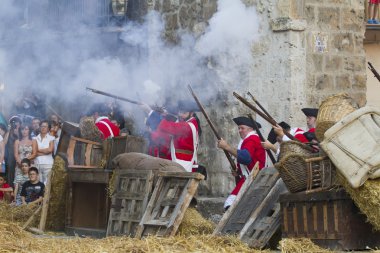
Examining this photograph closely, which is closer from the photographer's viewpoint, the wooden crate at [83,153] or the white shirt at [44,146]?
the wooden crate at [83,153]

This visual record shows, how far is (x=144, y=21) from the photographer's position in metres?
15.4

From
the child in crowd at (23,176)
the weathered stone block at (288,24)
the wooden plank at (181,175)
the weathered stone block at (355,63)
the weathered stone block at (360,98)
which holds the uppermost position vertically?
the weathered stone block at (288,24)

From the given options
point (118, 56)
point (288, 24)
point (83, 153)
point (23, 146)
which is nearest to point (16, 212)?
point (83, 153)

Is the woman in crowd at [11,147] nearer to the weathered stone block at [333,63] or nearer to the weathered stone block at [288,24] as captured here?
the weathered stone block at [288,24]

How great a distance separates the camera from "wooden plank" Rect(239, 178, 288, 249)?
1025 cm

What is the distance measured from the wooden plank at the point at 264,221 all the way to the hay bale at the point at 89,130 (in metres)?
3.02

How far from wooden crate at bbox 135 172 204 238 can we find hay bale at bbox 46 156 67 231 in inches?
82.2

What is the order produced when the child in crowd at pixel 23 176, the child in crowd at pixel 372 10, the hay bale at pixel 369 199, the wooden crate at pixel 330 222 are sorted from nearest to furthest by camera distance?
the hay bale at pixel 369 199
the wooden crate at pixel 330 222
the child in crowd at pixel 372 10
the child in crowd at pixel 23 176

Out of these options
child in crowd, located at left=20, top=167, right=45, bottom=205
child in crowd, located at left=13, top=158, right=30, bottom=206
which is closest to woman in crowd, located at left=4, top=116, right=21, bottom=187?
child in crowd, located at left=13, top=158, right=30, bottom=206

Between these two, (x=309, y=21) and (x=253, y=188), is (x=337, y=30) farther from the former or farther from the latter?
(x=253, y=188)

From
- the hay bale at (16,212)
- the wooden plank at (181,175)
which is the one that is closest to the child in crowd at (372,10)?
the wooden plank at (181,175)

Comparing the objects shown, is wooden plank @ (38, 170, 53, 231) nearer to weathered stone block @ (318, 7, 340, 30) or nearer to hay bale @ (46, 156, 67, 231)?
hay bale @ (46, 156, 67, 231)

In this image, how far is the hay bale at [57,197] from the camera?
1302cm

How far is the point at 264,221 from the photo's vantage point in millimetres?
10484
